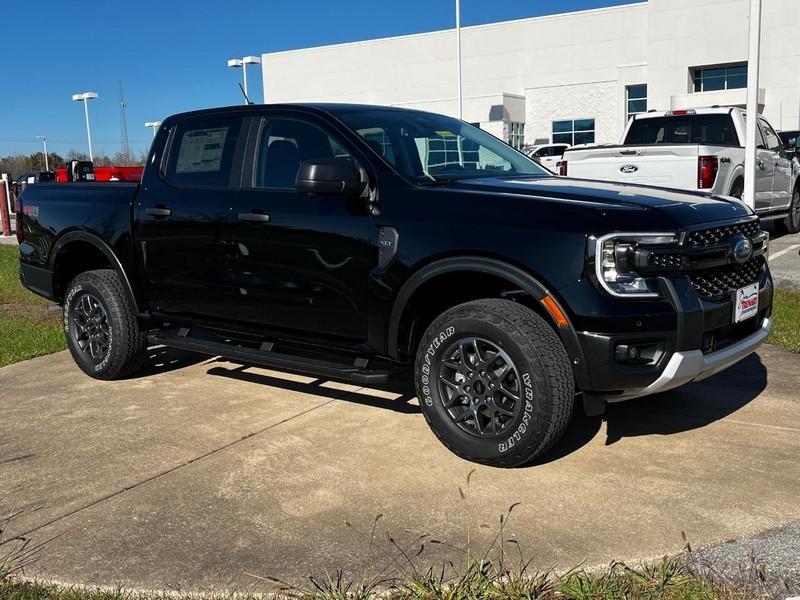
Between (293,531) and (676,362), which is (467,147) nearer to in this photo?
(676,362)

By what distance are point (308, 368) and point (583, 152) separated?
6.50m

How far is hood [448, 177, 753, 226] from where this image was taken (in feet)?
12.4

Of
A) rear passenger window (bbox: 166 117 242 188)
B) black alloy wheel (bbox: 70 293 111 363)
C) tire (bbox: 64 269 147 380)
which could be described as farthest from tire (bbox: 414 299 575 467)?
black alloy wheel (bbox: 70 293 111 363)

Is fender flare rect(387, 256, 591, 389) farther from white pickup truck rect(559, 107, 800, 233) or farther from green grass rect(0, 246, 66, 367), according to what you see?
white pickup truck rect(559, 107, 800, 233)

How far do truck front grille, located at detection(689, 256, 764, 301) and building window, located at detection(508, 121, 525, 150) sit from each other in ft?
132

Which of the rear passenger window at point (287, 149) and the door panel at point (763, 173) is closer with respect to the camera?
the rear passenger window at point (287, 149)

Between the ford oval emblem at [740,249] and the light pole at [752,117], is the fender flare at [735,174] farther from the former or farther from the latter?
the ford oval emblem at [740,249]

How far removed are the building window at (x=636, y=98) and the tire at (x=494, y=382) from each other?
129ft

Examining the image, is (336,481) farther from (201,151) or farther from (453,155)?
(201,151)

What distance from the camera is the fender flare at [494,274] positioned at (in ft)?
12.1

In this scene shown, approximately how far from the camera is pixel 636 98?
134ft

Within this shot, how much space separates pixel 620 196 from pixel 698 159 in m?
6.17

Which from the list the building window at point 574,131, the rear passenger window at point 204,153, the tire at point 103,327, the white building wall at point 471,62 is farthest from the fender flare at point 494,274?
the white building wall at point 471,62

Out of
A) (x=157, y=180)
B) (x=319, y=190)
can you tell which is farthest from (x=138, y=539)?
(x=157, y=180)
